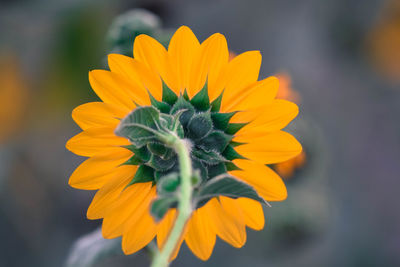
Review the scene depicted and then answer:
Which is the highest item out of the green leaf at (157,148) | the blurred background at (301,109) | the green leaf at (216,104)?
the green leaf at (216,104)

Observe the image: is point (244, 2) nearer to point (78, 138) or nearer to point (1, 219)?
point (1, 219)

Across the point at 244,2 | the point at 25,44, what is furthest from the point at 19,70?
the point at 244,2

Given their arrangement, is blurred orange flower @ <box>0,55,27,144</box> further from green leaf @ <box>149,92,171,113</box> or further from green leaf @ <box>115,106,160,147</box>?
green leaf @ <box>115,106,160,147</box>

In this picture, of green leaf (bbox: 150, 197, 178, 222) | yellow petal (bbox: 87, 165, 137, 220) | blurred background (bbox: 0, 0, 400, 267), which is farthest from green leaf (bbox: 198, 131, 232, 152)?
blurred background (bbox: 0, 0, 400, 267)

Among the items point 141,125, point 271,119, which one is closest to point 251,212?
point 271,119

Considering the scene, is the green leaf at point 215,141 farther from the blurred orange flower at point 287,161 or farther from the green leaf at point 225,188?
the blurred orange flower at point 287,161

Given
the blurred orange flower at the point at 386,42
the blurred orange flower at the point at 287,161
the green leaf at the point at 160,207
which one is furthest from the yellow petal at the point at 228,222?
the blurred orange flower at the point at 386,42
